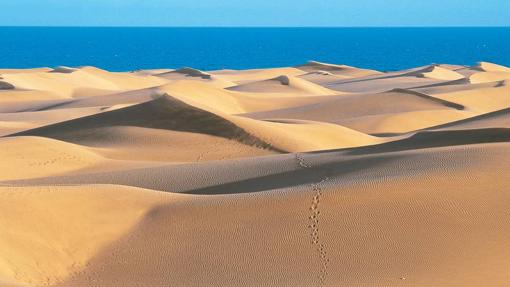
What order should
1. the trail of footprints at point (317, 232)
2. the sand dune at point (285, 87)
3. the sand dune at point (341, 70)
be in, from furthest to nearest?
the sand dune at point (341, 70) → the sand dune at point (285, 87) → the trail of footprints at point (317, 232)

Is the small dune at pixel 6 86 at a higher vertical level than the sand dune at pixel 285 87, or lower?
lower

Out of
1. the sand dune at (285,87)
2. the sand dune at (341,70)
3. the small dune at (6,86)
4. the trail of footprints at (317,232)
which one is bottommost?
the trail of footprints at (317,232)

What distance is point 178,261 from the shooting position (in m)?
8.53

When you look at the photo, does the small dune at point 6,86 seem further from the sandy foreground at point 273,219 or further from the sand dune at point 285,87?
the sandy foreground at point 273,219

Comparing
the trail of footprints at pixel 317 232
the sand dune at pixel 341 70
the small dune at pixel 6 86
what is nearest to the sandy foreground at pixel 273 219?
the trail of footprints at pixel 317 232

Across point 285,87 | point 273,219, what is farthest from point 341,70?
point 273,219

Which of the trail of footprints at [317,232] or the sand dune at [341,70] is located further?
the sand dune at [341,70]

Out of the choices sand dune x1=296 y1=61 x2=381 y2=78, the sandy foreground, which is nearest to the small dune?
sand dune x1=296 y1=61 x2=381 y2=78

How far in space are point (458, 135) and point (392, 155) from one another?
7.35 feet

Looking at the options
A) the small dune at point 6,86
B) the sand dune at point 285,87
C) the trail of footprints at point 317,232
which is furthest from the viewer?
the sand dune at point 285,87

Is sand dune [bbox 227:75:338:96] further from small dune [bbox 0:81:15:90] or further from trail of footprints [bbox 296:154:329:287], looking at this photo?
trail of footprints [bbox 296:154:329:287]

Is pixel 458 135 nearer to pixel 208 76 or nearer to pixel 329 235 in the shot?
pixel 329 235

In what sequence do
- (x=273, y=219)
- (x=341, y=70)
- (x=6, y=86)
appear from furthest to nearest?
(x=341, y=70) → (x=6, y=86) → (x=273, y=219)

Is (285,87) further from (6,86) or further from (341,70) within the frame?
(341,70)
